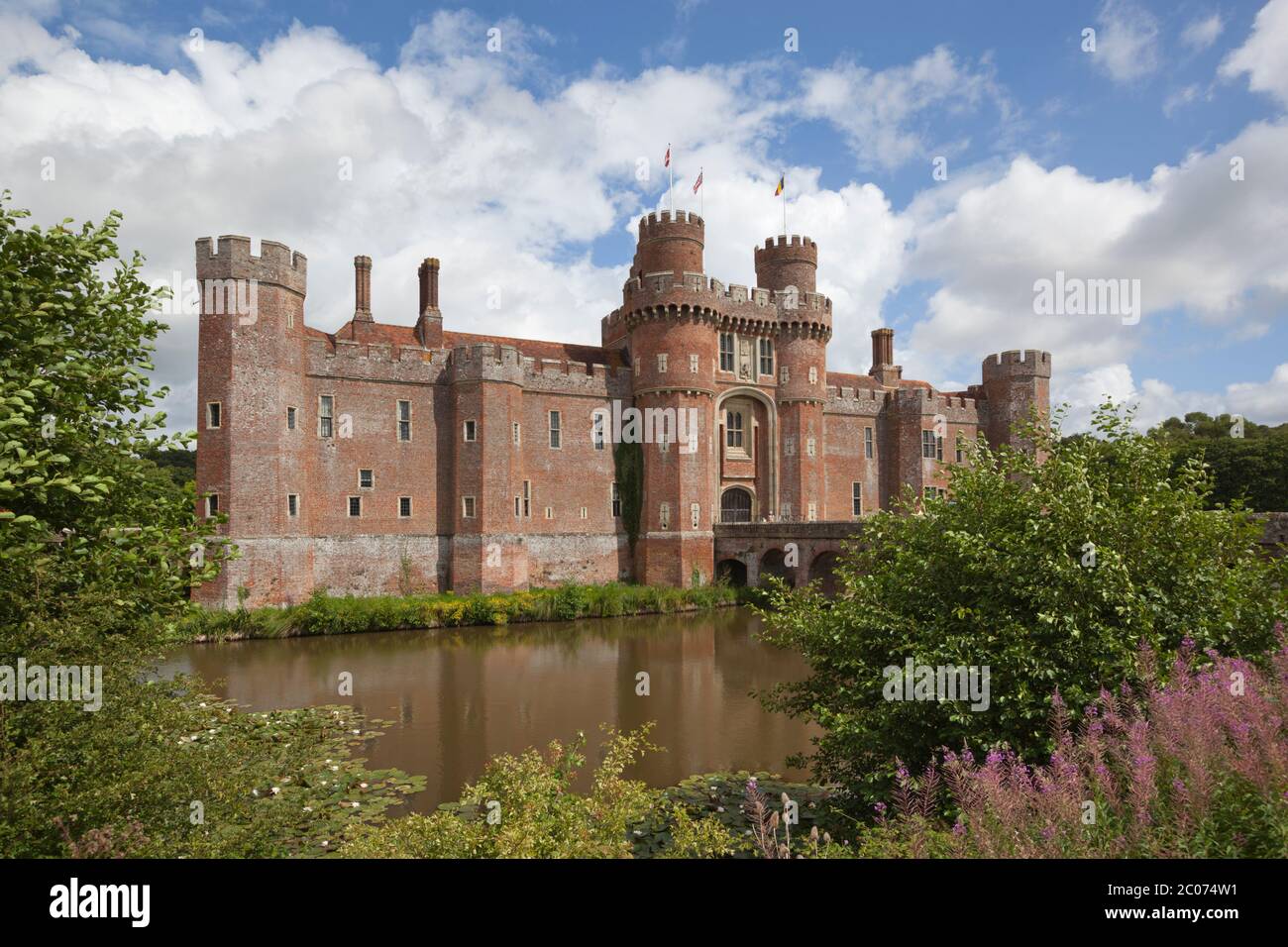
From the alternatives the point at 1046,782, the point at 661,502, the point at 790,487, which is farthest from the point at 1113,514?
the point at 790,487

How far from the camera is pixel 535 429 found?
33.8 metres

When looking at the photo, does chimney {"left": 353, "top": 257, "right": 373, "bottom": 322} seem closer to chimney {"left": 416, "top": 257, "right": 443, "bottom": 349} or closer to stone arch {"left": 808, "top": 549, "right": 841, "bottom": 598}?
chimney {"left": 416, "top": 257, "right": 443, "bottom": 349}

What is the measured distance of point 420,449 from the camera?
104 feet

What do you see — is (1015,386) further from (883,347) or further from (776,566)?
(776,566)

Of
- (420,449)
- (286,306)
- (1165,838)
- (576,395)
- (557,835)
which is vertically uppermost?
(286,306)

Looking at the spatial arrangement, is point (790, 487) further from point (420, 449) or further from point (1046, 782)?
point (1046, 782)

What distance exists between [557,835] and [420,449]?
26.9 metres

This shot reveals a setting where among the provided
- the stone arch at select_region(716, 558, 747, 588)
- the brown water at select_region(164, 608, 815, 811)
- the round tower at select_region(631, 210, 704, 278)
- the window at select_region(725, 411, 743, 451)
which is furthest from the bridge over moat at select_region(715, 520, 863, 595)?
the round tower at select_region(631, 210, 704, 278)

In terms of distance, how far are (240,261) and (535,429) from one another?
13.1m

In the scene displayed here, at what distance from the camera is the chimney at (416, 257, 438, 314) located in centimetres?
3297

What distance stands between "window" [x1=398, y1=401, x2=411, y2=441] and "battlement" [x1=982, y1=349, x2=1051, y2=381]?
32123 mm

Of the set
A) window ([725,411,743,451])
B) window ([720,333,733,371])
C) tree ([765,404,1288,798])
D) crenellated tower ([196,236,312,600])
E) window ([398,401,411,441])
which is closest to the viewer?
tree ([765,404,1288,798])
